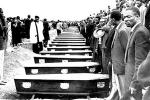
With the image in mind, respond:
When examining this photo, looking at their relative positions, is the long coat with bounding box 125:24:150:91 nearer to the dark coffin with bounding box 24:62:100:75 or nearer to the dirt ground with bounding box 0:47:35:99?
the dirt ground with bounding box 0:47:35:99

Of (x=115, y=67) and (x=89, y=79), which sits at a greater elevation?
(x=115, y=67)

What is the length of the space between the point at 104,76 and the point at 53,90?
1.28 m

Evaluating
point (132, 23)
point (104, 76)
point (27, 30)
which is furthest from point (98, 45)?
point (27, 30)

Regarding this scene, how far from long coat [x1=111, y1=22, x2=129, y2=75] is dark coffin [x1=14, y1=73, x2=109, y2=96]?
7.41ft

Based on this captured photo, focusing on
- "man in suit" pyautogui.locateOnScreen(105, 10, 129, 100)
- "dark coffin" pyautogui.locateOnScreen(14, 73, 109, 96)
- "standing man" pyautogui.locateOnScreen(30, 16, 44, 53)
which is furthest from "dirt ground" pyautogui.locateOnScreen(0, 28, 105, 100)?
"man in suit" pyautogui.locateOnScreen(105, 10, 129, 100)

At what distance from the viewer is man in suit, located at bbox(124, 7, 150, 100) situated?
16.0ft

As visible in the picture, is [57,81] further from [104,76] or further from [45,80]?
[104,76]

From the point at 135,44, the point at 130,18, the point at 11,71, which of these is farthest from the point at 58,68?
the point at 135,44

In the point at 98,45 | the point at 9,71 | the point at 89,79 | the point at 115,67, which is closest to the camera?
the point at 115,67

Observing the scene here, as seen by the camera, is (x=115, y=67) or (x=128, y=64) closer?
(x=128, y=64)

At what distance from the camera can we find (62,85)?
8.49 metres

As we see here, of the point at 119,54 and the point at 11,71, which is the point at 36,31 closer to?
the point at 11,71

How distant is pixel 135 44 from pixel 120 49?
3.91 ft

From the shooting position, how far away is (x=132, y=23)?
17.3ft
